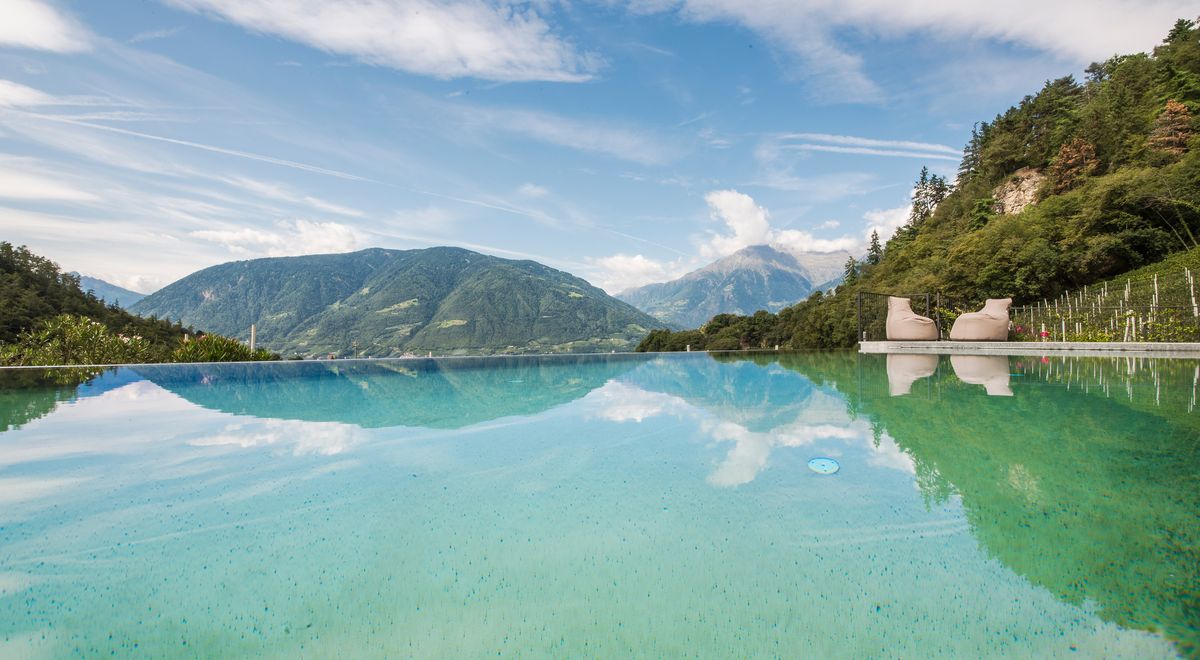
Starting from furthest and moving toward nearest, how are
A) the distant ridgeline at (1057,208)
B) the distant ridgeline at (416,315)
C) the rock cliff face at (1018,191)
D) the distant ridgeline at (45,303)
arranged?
the distant ridgeline at (416,315)
the rock cliff face at (1018,191)
the distant ridgeline at (45,303)
the distant ridgeline at (1057,208)

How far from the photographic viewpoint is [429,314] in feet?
545

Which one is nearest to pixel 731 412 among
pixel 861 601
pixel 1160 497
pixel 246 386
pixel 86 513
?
pixel 1160 497

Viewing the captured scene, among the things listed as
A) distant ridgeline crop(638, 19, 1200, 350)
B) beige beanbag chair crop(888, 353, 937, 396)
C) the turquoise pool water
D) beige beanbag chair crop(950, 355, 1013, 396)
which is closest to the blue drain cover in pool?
the turquoise pool water

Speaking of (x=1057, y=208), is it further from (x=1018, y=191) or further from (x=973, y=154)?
(x=973, y=154)

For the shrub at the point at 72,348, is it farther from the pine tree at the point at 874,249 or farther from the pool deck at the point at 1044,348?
the pine tree at the point at 874,249

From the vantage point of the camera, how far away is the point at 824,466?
160 inches

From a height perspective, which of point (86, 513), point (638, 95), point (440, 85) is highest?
point (638, 95)

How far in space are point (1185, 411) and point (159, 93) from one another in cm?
2910

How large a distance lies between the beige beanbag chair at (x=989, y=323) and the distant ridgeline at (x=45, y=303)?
33.7 meters

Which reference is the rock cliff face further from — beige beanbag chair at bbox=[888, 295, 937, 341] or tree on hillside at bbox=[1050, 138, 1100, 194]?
beige beanbag chair at bbox=[888, 295, 937, 341]

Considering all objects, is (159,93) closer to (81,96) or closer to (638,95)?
(81,96)

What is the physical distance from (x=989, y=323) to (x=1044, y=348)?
7.39ft

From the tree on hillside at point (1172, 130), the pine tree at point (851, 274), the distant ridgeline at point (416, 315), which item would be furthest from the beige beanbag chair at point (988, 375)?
the distant ridgeline at point (416, 315)

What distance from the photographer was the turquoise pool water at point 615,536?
5.98 ft
